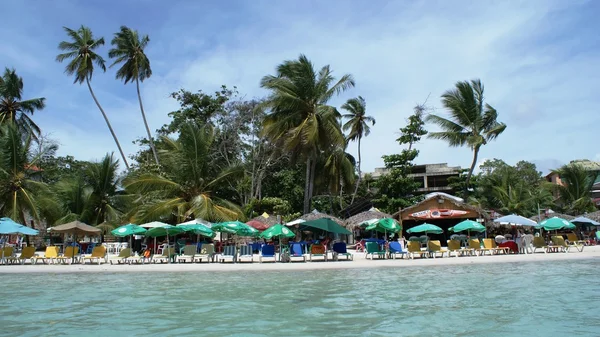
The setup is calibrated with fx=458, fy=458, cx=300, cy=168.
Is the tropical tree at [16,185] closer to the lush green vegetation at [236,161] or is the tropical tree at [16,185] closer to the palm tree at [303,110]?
the lush green vegetation at [236,161]

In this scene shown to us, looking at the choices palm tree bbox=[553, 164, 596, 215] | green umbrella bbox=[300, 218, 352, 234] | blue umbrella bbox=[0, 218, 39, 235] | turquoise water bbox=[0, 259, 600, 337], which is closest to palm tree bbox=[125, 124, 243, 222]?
blue umbrella bbox=[0, 218, 39, 235]

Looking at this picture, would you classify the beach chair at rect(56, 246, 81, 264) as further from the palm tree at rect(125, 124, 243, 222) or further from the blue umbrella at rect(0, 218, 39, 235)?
the palm tree at rect(125, 124, 243, 222)

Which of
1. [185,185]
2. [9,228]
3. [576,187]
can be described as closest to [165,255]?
[9,228]

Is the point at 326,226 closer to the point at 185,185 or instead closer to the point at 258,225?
the point at 258,225

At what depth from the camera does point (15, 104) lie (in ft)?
125

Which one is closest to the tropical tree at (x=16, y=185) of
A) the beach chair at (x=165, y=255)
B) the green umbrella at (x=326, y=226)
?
the beach chair at (x=165, y=255)

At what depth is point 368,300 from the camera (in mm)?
9453

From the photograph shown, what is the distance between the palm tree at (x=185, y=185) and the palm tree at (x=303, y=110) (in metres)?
4.30

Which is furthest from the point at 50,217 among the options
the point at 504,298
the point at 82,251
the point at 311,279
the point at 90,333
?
the point at 504,298

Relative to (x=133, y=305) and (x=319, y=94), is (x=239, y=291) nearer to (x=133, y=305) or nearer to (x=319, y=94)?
(x=133, y=305)

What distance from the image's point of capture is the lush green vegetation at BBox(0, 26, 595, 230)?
2730 cm

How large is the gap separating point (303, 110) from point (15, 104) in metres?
25.4

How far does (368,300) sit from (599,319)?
4002mm

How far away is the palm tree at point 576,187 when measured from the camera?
37.9 meters
